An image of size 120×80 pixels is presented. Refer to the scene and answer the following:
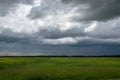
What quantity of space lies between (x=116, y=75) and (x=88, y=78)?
15.6ft

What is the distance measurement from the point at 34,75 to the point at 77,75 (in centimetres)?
512

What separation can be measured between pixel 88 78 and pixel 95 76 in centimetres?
165

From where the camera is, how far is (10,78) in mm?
27094

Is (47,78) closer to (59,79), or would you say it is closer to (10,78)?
(59,79)

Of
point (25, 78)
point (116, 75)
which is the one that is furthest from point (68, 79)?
point (116, 75)

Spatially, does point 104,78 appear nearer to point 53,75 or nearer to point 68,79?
point 68,79

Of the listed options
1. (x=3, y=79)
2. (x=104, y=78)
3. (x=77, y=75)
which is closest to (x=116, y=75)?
(x=104, y=78)

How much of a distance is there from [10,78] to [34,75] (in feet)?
10.4

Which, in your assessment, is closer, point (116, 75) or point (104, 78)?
point (104, 78)

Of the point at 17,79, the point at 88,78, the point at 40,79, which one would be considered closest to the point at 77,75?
the point at 88,78

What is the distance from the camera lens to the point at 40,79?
2738 centimetres

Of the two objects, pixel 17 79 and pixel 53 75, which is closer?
pixel 17 79

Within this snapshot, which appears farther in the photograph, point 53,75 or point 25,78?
point 53,75

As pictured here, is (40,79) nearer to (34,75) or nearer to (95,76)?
(34,75)
